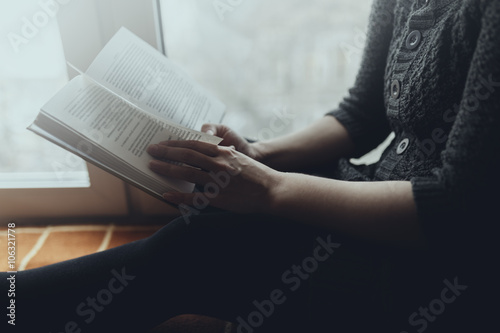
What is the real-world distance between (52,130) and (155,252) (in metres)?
0.20

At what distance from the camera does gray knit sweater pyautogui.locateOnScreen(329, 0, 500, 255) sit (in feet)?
1.20

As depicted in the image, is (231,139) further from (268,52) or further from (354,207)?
(268,52)

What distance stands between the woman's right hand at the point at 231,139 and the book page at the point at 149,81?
0.03 meters

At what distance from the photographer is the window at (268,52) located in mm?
963

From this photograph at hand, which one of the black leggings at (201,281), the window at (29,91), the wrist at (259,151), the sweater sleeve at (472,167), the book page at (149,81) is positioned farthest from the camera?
the window at (29,91)

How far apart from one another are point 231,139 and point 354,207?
0.98 feet

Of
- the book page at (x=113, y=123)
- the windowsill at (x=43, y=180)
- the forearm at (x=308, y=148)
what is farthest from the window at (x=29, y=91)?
the forearm at (x=308, y=148)

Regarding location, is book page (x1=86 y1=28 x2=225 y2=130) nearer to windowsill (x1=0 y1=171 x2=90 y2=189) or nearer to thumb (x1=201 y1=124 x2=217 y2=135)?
thumb (x1=201 y1=124 x2=217 y2=135)

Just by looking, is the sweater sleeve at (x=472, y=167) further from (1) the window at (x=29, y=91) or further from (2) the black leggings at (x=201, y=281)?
(1) the window at (x=29, y=91)

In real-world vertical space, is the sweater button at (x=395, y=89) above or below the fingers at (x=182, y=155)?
above

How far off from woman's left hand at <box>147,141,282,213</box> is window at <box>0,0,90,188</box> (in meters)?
0.57

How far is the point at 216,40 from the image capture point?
3.33ft

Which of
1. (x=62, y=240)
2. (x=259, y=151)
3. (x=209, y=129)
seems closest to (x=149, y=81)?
(x=209, y=129)

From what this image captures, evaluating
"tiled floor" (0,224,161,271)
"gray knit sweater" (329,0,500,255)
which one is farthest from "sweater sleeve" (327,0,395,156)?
"tiled floor" (0,224,161,271)
